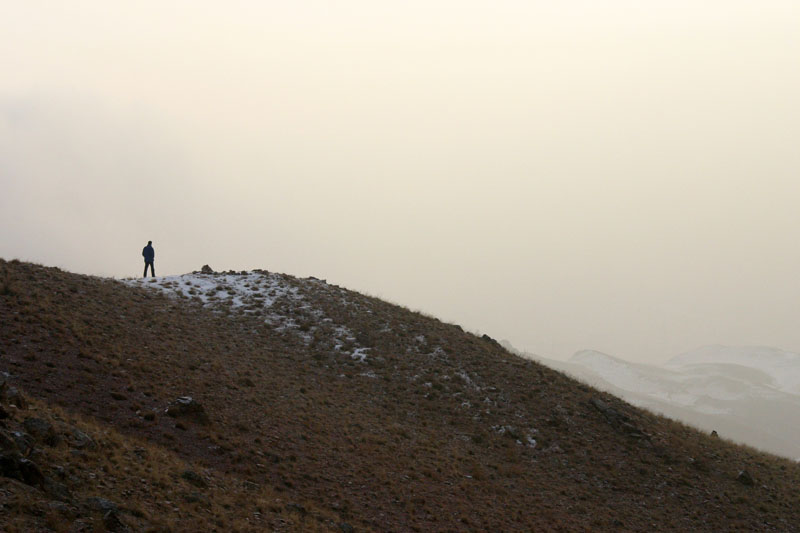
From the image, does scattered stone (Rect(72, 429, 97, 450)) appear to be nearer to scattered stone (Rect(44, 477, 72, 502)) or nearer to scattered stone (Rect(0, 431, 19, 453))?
scattered stone (Rect(0, 431, 19, 453))

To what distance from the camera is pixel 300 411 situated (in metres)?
22.1

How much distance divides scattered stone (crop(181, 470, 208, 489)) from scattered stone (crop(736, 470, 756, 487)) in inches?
888

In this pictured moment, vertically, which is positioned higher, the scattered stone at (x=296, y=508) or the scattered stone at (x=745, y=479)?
the scattered stone at (x=745, y=479)

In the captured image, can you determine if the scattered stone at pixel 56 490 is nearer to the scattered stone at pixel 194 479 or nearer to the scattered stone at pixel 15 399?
the scattered stone at pixel 194 479

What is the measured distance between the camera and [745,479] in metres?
24.2

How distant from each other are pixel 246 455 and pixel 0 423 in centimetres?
688

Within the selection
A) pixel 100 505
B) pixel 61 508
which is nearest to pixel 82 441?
pixel 100 505

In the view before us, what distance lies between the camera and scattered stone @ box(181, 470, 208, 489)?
1388cm

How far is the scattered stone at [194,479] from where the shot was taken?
1388 centimetres

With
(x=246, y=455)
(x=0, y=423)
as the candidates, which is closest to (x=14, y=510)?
(x=0, y=423)

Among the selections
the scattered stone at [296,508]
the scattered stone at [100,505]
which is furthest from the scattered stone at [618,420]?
the scattered stone at [100,505]

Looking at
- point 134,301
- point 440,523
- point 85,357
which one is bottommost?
point 440,523

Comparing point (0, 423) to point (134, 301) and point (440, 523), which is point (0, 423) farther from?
point (134, 301)

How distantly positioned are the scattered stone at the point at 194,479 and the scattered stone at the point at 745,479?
888 inches
